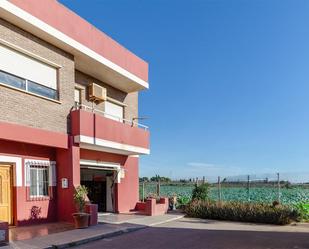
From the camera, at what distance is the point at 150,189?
28.4 m

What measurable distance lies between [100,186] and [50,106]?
7990 millimetres

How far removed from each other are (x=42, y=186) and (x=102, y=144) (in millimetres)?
3110

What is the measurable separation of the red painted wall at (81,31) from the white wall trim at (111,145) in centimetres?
382

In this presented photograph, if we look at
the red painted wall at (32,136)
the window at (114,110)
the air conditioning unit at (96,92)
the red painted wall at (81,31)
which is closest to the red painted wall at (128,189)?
the window at (114,110)

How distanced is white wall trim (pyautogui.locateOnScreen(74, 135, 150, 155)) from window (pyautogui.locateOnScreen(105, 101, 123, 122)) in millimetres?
1718

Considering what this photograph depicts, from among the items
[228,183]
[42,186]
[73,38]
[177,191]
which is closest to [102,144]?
[42,186]

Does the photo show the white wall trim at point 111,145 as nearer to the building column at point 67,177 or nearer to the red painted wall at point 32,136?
the building column at point 67,177

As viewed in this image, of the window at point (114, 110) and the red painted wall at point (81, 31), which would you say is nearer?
the red painted wall at point (81, 31)

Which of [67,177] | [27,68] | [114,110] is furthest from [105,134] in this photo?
[27,68]

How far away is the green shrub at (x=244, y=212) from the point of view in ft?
57.5

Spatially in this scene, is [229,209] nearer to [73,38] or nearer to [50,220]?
[50,220]

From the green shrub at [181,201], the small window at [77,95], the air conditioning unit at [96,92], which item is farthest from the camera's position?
the green shrub at [181,201]

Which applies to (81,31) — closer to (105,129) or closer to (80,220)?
(105,129)

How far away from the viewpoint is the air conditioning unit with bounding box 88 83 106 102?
1881 centimetres
